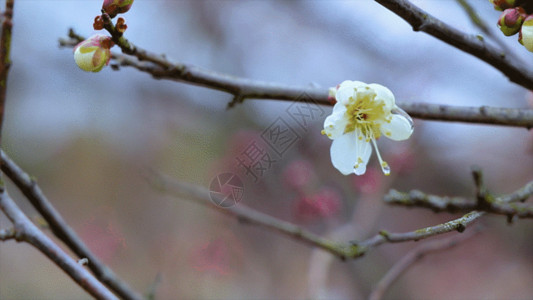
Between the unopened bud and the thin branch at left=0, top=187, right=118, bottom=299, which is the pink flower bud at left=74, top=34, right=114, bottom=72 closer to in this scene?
the thin branch at left=0, top=187, right=118, bottom=299

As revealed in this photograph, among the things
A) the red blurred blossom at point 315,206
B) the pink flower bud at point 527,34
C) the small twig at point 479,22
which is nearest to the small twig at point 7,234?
the pink flower bud at point 527,34

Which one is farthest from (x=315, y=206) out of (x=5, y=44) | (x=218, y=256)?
(x=5, y=44)

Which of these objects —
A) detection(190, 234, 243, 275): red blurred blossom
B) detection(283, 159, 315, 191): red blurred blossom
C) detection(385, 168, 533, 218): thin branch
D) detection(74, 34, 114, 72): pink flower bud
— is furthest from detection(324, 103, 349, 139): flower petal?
detection(190, 234, 243, 275): red blurred blossom

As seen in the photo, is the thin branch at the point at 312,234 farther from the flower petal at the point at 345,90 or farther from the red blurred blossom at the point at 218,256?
the red blurred blossom at the point at 218,256

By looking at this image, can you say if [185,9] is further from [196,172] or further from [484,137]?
[484,137]

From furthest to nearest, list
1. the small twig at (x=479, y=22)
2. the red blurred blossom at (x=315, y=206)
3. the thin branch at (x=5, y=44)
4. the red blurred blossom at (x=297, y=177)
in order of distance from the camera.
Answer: the red blurred blossom at (x=297, y=177) → the red blurred blossom at (x=315, y=206) → the small twig at (x=479, y=22) → the thin branch at (x=5, y=44)

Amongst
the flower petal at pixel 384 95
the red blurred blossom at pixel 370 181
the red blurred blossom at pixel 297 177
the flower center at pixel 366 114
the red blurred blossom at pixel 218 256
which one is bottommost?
the red blurred blossom at pixel 218 256

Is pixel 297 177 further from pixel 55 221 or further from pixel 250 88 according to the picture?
pixel 55 221

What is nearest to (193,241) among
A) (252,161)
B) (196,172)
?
(196,172)
